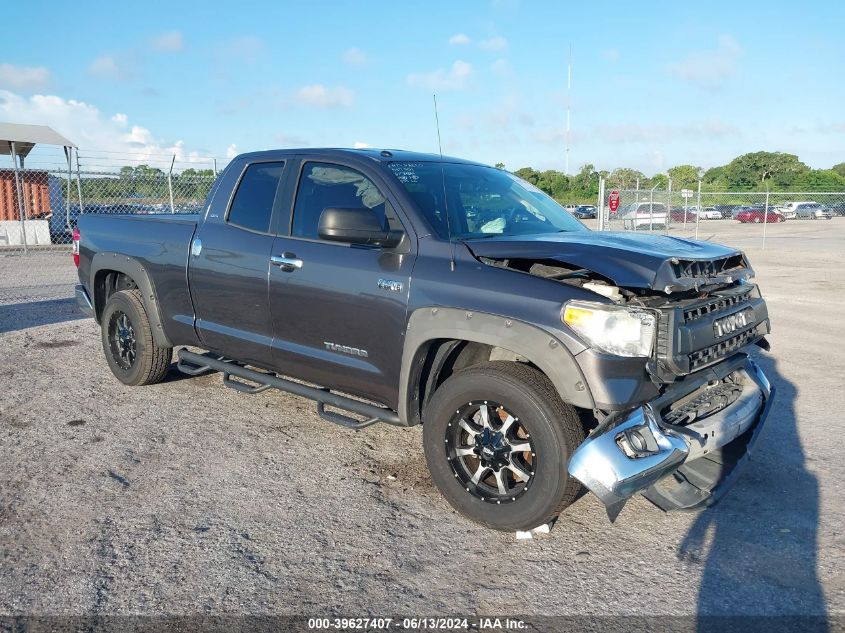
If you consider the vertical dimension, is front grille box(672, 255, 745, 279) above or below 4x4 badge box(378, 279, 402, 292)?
above

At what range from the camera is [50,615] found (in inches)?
116

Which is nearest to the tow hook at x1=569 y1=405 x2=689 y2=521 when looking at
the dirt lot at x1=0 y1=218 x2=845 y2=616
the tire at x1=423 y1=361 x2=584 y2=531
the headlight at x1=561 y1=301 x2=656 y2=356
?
the tire at x1=423 y1=361 x2=584 y2=531

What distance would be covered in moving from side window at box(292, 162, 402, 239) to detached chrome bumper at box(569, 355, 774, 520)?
1.89m

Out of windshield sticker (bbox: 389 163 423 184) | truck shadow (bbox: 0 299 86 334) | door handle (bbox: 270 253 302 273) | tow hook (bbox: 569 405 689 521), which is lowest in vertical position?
truck shadow (bbox: 0 299 86 334)

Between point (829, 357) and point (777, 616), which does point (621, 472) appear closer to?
point (777, 616)

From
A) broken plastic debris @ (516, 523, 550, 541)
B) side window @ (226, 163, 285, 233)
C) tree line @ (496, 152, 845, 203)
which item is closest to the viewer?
broken plastic debris @ (516, 523, 550, 541)

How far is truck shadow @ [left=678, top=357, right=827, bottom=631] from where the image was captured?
3012mm

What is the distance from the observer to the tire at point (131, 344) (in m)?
5.86

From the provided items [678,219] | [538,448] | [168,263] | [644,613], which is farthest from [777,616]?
[678,219]

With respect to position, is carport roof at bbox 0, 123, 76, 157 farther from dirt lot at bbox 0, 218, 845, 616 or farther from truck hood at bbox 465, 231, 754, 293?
truck hood at bbox 465, 231, 754, 293

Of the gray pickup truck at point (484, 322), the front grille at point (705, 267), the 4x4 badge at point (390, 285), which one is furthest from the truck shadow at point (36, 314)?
the front grille at point (705, 267)

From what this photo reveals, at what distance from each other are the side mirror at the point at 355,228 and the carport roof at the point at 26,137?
19.8 meters

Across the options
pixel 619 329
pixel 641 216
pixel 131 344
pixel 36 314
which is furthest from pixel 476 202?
pixel 641 216

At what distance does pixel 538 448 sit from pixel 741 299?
1463 mm
